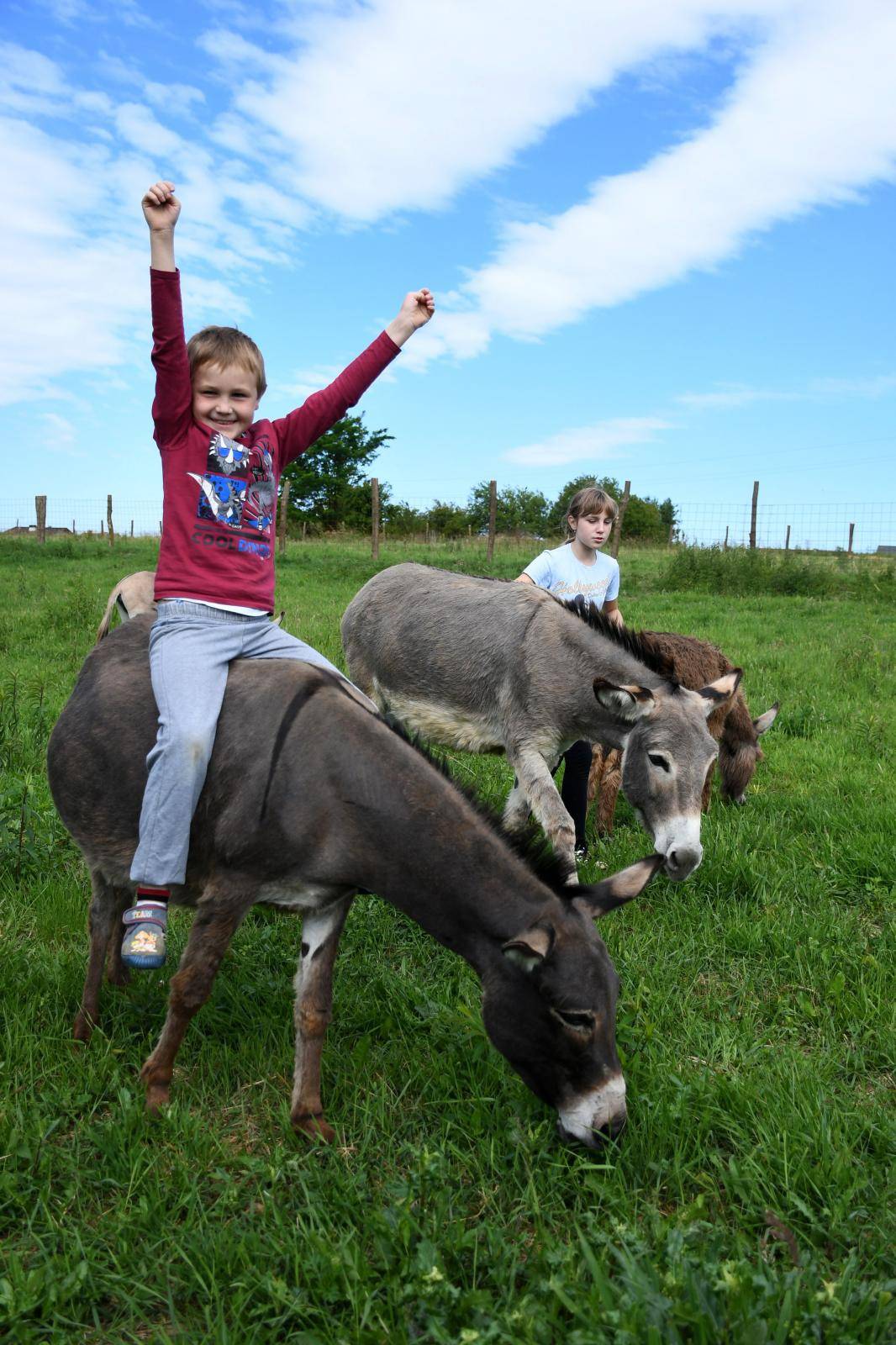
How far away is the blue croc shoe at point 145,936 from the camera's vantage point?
2834 millimetres

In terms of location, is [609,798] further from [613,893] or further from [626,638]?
[613,893]

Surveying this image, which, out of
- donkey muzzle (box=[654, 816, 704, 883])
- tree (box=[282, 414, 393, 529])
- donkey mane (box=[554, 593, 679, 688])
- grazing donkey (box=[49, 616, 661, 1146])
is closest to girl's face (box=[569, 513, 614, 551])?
donkey mane (box=[554, 593, 679, 688])

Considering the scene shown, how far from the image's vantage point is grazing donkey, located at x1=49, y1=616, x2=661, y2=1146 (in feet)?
9.01

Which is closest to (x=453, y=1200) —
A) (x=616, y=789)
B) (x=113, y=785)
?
(x=113, y=785)

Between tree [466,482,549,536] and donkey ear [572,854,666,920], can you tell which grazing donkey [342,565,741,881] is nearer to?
donkey ear [572,854,666,920]

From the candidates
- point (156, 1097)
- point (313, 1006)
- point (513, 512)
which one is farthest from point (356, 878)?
point (513, 512)

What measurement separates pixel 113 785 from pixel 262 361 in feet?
5.91

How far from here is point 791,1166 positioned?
2787mm

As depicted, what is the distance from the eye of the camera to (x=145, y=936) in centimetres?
287

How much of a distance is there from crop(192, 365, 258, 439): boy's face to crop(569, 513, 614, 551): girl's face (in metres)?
A: 3.20

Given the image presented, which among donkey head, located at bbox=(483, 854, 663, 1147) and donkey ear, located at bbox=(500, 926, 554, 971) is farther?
donkey head, located at bbox=(483, 854, 663, 1147)

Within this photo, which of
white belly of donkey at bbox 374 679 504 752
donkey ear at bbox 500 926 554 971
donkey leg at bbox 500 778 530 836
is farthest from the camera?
white belly of donkey at bbox 374 679 504 752

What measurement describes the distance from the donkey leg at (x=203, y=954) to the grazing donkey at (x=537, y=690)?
1598 millimetres

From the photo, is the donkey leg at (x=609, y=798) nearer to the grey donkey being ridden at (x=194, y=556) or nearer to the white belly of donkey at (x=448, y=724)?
the white belly of donkey at (x=448, y=724)
